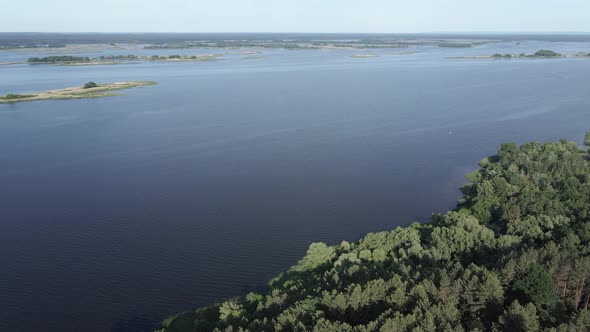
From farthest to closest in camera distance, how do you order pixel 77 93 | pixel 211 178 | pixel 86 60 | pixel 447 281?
pixel 86 60
pixel 77 93
pixel 211 178
pixel 447 281

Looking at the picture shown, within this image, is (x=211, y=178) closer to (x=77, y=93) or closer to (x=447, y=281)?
(x=447, y=281)

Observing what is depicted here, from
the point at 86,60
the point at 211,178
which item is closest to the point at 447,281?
the point at 211,178

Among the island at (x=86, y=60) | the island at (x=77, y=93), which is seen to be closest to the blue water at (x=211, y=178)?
the island at (x=77, y=93)

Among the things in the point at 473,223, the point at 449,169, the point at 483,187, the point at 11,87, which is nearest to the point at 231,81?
the point at 11,87

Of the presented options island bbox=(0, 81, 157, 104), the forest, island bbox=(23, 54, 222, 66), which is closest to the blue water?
island bbox=(0, 81, 157, 104)

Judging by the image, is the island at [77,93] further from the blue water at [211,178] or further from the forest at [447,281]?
the forest at [447,281]
